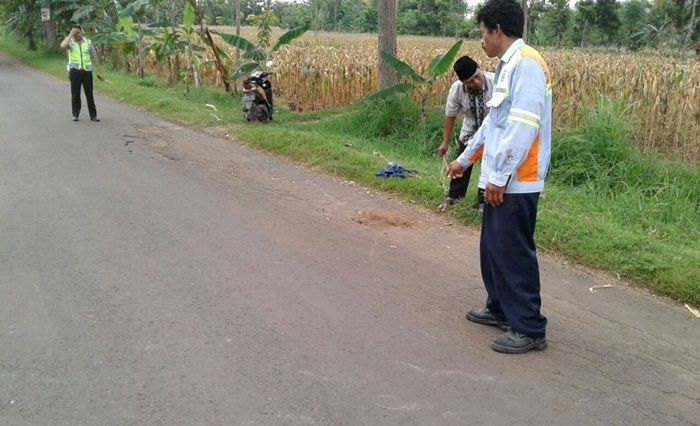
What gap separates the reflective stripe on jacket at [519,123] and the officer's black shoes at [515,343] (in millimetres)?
912

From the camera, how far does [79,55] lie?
464 inches

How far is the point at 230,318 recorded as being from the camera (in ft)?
13.9

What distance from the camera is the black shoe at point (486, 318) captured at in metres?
4.18

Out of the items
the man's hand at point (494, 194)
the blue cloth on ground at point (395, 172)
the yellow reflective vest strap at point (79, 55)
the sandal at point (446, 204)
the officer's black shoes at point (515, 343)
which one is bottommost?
the officer's black shoes at point (515, 343)

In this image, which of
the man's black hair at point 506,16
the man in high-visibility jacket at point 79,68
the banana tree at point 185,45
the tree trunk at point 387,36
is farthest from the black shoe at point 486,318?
the banana tree at point 185,45

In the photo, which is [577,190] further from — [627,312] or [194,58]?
[194,58]

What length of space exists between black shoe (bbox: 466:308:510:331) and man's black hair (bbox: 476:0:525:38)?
1.82m

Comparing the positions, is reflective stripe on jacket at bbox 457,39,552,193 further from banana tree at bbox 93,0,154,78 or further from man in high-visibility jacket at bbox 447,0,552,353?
banana tree at bbox 93,0,154,78

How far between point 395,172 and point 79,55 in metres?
7.40

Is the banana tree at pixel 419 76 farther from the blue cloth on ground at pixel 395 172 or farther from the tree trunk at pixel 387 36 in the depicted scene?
the blue cloth on ground at pixel 395 172

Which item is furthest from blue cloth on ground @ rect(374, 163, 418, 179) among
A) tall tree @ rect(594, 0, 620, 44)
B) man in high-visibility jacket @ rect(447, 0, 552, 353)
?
tall tree @ rect(594, 0, 620, 44)

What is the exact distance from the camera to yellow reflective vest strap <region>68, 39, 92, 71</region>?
11.7 metres

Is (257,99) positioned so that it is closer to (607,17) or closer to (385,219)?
(385,219)

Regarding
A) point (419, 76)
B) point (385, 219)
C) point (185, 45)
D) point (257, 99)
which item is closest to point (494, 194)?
point (385, 219)
